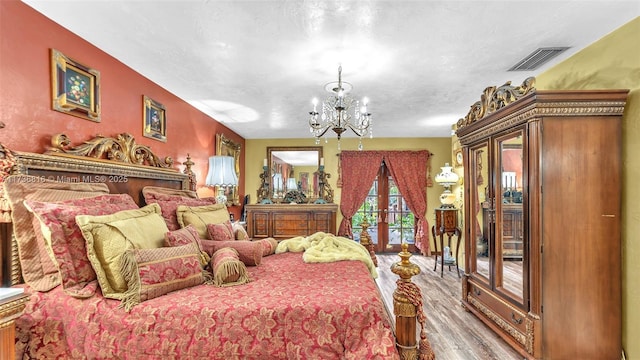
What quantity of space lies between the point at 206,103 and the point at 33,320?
9.14 ft

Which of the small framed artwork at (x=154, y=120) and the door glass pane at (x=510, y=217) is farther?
the small framed artwork at (x=154, y=120)

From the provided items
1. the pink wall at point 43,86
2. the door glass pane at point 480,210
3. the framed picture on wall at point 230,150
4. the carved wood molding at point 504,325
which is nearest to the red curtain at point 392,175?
the framed picture on wall at point 230,150

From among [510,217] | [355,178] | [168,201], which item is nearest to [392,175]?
[355,178]

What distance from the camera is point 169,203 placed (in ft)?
8.58

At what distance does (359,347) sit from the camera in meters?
1.39

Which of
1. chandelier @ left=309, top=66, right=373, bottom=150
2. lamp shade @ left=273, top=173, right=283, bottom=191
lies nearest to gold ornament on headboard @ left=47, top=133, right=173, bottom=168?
chandelier @ left=309, top=66, right=373, bottom=150

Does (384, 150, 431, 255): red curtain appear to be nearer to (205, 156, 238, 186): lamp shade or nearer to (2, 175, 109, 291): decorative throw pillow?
(205, 156, 238, 186): lamp shade

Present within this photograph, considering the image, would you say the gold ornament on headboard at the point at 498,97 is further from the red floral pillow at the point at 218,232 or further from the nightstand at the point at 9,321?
the nightstand at the point at 9,321

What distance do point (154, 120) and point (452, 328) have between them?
11.8 feet

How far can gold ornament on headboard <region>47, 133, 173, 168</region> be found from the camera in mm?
1952

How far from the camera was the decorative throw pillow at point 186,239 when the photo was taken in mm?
1905

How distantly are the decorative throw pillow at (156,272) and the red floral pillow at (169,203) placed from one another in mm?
784

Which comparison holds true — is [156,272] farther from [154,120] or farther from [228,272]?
[154,120]

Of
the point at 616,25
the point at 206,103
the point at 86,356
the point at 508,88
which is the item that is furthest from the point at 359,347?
the point at 206,103
